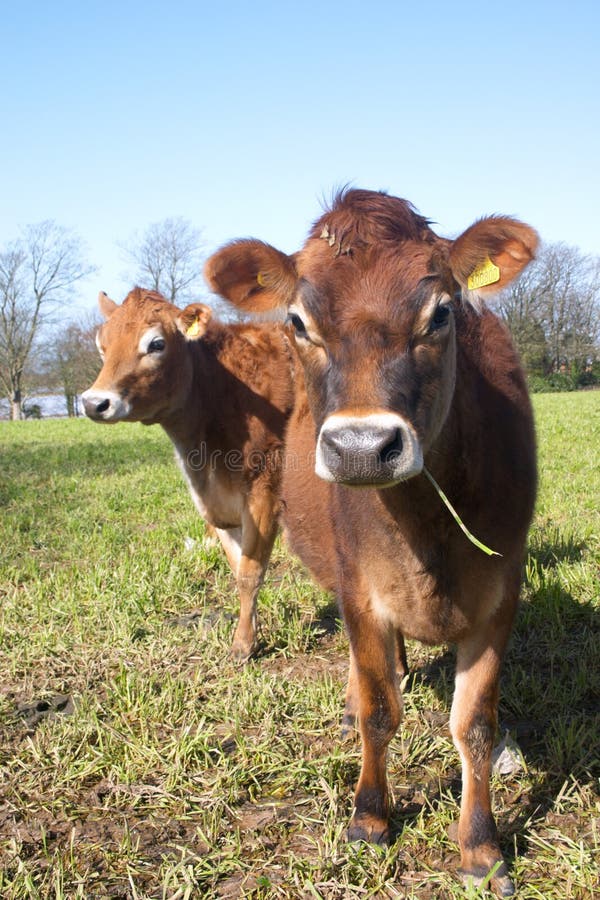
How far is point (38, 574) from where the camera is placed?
5.83 meters

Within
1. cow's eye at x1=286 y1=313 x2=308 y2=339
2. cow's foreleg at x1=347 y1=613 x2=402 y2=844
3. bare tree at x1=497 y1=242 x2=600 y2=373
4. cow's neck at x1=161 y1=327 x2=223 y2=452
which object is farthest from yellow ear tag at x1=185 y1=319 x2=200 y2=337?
bare tree at x1=497 y1=242 x2=600 y2=373

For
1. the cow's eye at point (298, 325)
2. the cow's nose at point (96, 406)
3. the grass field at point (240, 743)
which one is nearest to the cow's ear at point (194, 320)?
the cow's nose at point (96, 406)

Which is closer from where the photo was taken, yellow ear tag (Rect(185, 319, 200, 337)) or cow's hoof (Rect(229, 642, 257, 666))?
cow's hoof (Rect(229, 642, 257, 666))

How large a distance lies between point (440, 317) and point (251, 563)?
2.97 m

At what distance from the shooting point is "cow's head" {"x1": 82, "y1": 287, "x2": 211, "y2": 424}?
553cm

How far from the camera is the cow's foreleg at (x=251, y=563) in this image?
4551 millimetres

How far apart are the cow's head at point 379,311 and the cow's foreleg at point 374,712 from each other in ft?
2.79

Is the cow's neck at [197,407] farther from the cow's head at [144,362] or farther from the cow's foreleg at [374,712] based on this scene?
the cow's foreleg at [374,712]

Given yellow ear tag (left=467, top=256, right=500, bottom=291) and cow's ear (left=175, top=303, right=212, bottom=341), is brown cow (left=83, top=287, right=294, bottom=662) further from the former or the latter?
yellow ear tag (left=467, top=256, right=500, bottom=291)

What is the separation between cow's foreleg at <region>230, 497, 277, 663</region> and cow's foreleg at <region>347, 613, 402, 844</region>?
1.58 m

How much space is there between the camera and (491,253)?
2764 millimetres

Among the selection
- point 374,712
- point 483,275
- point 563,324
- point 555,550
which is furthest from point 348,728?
point 563,324

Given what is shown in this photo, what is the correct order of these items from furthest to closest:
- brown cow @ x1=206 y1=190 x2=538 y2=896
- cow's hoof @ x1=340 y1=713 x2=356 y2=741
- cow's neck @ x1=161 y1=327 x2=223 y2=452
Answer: cow's neck @ x1=161 y1=327 x2=223 y2=452 → cow's hoof @ x1=340 y1=713 x2=356 y2=741 → brown cow @ x1=206 y1=190 x2=538 y2=896

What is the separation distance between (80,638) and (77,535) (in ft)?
8.79
